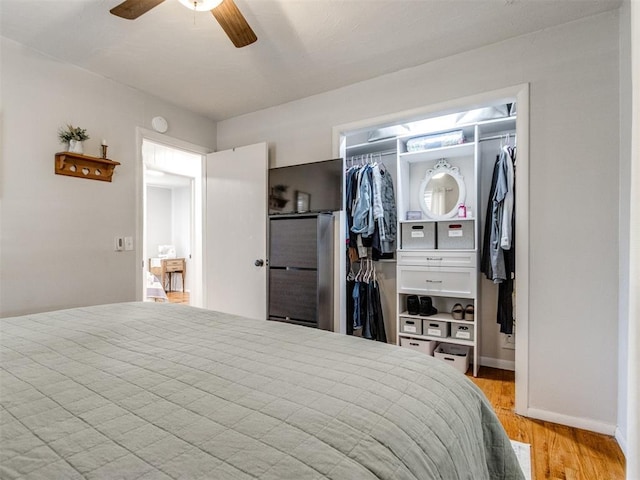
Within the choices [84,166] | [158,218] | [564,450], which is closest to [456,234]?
[564,450]

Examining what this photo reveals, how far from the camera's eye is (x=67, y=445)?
22.6 inches

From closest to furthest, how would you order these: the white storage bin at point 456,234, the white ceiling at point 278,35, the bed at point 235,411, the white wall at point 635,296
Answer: the bed at point 235,411 < the white wall at point 635,296 < the white ceiling at point 278,35 < the white storage bin at point 456,234

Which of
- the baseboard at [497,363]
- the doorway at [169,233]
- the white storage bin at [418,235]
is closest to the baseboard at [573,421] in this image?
the baseboard at [497,363]

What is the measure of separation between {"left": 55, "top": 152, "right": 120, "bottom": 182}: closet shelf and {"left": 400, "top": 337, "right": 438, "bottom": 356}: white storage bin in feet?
9.35

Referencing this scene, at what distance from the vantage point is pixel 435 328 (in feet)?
9.59

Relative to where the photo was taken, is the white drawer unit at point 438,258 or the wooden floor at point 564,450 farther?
the white drawer unit at point 438,258

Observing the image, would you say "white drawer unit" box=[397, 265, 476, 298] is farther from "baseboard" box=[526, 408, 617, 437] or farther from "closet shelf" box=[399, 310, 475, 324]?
"baseboard" box=[526, 408, 617, 437]

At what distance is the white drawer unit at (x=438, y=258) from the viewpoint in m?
2.80

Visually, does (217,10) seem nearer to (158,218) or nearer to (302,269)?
(302,269)

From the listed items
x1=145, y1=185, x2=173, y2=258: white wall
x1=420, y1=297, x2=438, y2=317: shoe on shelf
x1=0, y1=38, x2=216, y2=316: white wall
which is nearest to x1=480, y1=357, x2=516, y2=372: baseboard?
x1=420, y1=297, x2=438, y2=317: shoe on shelf

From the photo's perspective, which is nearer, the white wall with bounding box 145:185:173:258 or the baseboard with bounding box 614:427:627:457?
the baseboard with bounding box 614:427:627:457

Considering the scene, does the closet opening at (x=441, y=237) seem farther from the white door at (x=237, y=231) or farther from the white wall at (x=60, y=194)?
the white wall at (x=60, y=194)

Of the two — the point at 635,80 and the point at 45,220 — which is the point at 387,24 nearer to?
the point at 635,80

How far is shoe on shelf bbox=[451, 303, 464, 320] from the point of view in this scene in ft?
9.57
